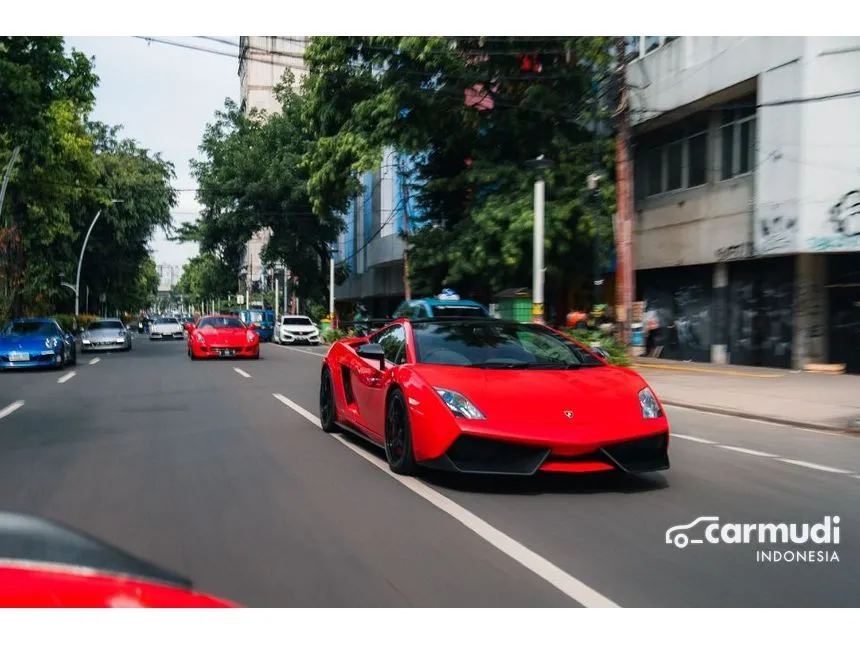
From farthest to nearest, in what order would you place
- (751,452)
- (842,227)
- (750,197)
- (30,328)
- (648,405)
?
1. (30,328)
2. (750,197)
3. (842,227)
4. (751,452)
5. (648,405)

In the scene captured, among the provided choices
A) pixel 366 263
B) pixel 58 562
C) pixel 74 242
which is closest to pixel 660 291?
pixel 58 562

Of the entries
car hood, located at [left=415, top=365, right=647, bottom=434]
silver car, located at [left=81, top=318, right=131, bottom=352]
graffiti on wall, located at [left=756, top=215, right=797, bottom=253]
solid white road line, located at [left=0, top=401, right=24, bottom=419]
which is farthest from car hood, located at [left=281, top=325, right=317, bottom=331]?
car hood, located at [left=415, top=365, right=647, bottom=434]

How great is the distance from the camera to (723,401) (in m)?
13.5

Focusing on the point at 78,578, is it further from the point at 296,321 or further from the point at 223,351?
the point at 296,321

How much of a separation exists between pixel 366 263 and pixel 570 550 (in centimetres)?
5020

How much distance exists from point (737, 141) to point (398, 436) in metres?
18.3

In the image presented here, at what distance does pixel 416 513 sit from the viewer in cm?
573

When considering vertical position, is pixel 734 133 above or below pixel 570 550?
above

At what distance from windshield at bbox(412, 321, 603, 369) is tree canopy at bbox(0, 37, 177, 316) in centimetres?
1731

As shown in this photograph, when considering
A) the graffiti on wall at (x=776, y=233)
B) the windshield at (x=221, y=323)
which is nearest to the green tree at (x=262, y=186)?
the windshield at (x=221, y=323)

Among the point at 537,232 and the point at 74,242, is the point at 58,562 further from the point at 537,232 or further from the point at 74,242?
the point at 74,242

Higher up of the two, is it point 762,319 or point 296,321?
point 762,319

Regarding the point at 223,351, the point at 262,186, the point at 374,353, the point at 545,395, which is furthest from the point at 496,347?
the point at 262,186

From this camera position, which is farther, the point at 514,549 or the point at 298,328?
the point at 298,328
